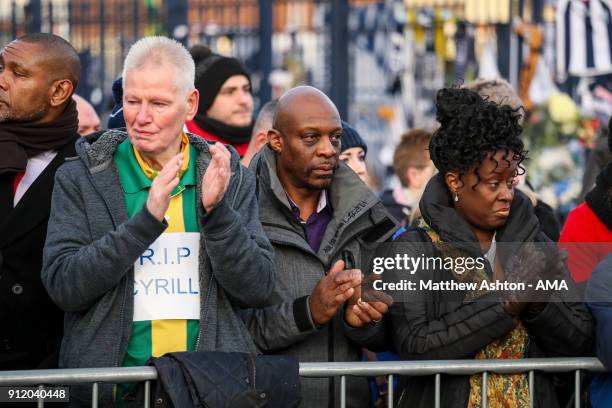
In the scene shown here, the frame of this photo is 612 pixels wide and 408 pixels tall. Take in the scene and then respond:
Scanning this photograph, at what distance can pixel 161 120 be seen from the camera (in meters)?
4.56

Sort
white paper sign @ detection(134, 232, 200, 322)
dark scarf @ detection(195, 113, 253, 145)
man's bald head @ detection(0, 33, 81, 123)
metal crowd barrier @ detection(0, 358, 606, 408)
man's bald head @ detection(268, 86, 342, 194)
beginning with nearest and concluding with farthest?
metal crowd barrier @ detection(0, 358, 606, 408)
white paper sign @ detection(134, 232, 200, 322)
man's bald head @ detection(0, 33, 81, 123)
man's bald head @ detection(268, 86, 342, 194)
dark scarf @ detection(195, 113, 253, 145)

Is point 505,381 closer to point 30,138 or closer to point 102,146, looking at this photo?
point 102,146

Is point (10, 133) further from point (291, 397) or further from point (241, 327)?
point (291, 397)

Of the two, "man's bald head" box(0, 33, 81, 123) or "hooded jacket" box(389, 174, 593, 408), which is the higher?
"man's bald head" box(0, 33, 81, 123)

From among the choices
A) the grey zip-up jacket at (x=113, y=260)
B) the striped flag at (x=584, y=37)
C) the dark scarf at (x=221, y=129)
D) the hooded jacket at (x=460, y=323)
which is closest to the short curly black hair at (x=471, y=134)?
the hooded jacket at (x=460, y=323)

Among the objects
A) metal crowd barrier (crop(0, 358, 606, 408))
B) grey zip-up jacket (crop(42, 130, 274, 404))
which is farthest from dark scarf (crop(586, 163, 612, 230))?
grey zip-up jacket (crop(42, 130, 274, 404))

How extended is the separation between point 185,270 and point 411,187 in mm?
3617

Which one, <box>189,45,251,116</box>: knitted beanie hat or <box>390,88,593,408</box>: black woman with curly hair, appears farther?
<box>189,45,251,116</box>: knitted beanie hat

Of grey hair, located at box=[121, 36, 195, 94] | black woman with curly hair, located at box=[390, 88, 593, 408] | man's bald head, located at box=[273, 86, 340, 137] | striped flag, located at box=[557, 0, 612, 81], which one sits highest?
striped flag, located at box=[557, 0, 612, 81]

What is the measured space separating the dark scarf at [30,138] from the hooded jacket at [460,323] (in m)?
1.33

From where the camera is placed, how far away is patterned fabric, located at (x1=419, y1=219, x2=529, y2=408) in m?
4.57

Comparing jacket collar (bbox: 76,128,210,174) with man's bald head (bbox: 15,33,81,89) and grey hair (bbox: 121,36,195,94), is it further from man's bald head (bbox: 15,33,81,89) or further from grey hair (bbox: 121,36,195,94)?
man's bald head (bbox: 15,33,81,89)

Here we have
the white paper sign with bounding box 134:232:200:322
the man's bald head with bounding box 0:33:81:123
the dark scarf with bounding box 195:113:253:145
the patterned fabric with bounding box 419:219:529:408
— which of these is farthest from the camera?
the dark scarf with bounding box 195:113:253:145

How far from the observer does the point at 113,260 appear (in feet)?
14.0
